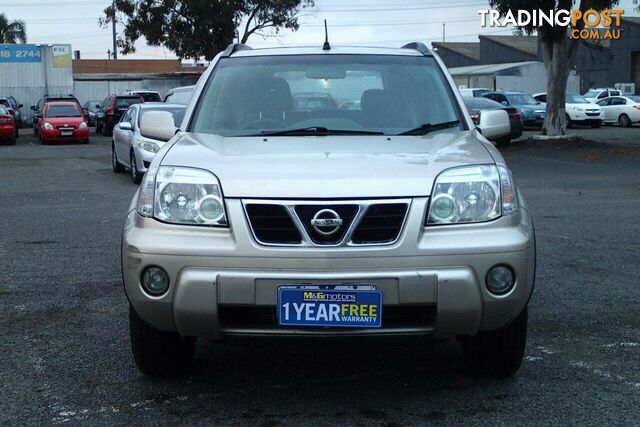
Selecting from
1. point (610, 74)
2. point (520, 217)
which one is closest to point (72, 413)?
point (520, 217)

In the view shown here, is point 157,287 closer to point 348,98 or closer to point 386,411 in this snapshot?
point 386,411

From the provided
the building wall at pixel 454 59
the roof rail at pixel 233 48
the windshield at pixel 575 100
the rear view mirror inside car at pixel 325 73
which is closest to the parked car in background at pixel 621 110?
the windshield at pixel 575 100

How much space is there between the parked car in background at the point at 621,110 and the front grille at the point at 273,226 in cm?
3578

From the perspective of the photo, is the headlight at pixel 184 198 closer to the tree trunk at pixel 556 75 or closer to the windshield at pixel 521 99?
the tree trunk at pixel 556 75

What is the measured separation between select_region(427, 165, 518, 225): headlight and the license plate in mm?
435

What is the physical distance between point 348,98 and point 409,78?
1.33 ft

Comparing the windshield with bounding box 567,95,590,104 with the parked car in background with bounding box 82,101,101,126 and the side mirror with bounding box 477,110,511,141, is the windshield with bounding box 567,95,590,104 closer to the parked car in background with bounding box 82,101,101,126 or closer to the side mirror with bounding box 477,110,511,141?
the parked car in background with bounding box 82,101,101,126

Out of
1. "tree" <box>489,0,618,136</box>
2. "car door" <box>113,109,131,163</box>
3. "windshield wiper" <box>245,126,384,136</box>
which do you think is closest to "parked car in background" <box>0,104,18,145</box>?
"car door" <box>113,109,131,163</box>

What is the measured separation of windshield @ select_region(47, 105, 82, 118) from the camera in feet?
105

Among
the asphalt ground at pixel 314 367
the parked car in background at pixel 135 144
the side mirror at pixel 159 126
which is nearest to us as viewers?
the asphalt ground at pixel 314 367

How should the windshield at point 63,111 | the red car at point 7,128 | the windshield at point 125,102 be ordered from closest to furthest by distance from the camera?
the red car at point 7,128 < the windshield at point 63,111 < the windshield at point 125,102

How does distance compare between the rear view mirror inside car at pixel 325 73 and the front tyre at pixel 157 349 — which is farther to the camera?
the rear view mirror inside car at pixel 325 73

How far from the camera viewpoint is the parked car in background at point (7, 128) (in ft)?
100

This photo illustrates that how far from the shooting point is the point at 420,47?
5988mm
